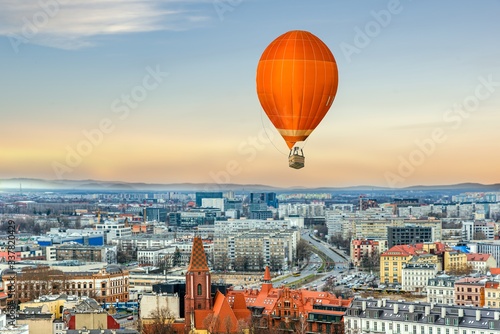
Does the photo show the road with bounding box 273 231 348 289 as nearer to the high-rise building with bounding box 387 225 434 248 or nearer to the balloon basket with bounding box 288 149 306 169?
the high-rise building with bounding box 387 225 434 248

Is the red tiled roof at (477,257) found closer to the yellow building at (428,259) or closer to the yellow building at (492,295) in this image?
the yellow building at (428,259)

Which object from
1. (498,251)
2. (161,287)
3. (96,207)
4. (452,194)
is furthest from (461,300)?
(452,194)

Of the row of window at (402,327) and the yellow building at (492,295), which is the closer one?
the row of window at (402,327)

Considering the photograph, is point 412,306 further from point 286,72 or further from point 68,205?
point 68,205

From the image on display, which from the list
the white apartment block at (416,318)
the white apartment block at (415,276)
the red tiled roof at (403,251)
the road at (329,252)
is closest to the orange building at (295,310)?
the white apartment block at (416,318)

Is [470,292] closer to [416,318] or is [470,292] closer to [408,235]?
[416,318]

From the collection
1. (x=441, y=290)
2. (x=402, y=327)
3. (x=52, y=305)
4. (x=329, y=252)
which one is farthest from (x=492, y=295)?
(x=329, y=252)
